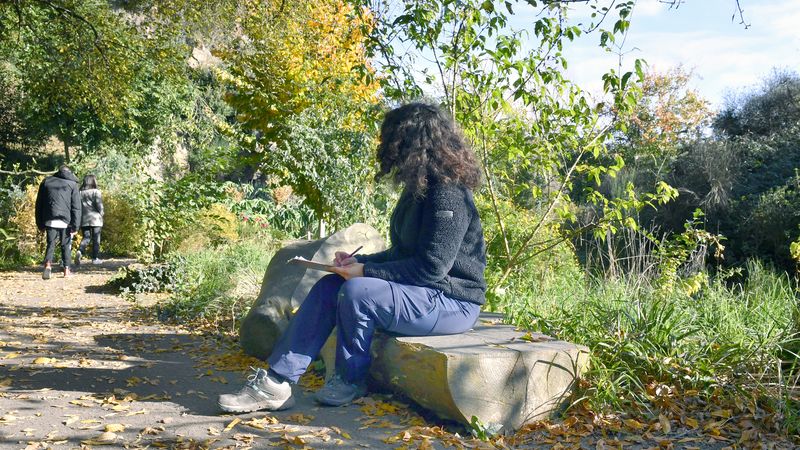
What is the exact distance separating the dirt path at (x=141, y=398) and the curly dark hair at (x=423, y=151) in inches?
51.4

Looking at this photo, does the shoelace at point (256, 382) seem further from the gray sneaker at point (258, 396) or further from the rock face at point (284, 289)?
the rock face at point (284, 289)

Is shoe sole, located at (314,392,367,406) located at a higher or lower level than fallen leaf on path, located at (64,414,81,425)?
higher

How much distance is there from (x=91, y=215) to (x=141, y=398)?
1035 centimetres

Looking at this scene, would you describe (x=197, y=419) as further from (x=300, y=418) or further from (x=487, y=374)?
(x=487, y=374)

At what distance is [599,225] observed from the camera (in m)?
6.30

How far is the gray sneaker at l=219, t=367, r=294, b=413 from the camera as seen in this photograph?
3941mm

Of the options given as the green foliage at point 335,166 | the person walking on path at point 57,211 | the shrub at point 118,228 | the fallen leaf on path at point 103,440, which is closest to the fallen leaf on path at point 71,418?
the fallen leaf on path at point 103,440

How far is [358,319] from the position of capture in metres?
3.95

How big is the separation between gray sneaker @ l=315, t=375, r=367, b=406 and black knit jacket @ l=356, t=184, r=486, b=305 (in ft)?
2.07

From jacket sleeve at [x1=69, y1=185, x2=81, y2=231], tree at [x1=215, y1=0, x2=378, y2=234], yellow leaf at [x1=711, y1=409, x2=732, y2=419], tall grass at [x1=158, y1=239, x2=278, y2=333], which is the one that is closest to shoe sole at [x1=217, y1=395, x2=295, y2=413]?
yellow leaf at [x1=711, y1=409, x2=732, y2=419]

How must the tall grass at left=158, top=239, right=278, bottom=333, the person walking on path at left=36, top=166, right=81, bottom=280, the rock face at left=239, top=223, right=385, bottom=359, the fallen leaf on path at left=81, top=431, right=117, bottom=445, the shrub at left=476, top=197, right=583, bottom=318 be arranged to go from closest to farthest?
1. the fallen leaf on path at left=81, top=431, right=117, bottom=445
2. the rock face at left=239, top=223, right=385, bottom=359
3. the shrub at left=476, top=197, right=583, bottom=318
4. the tall grass at left=158, top=239, right=278, bottom=333
5. the person walking on path at left=36, top=166, right=81, bottom=280

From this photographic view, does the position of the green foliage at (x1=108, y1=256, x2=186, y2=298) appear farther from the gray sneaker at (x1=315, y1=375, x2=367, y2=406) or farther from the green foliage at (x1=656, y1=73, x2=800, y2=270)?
the green foliage at (x1=656, y1=73, x2=800, y2=270)

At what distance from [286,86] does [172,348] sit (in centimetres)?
611

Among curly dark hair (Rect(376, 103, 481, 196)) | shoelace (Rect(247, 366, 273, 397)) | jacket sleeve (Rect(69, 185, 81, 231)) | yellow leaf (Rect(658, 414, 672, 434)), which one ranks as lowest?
yellow leaf (Rect(658, 414, 672, 434))
